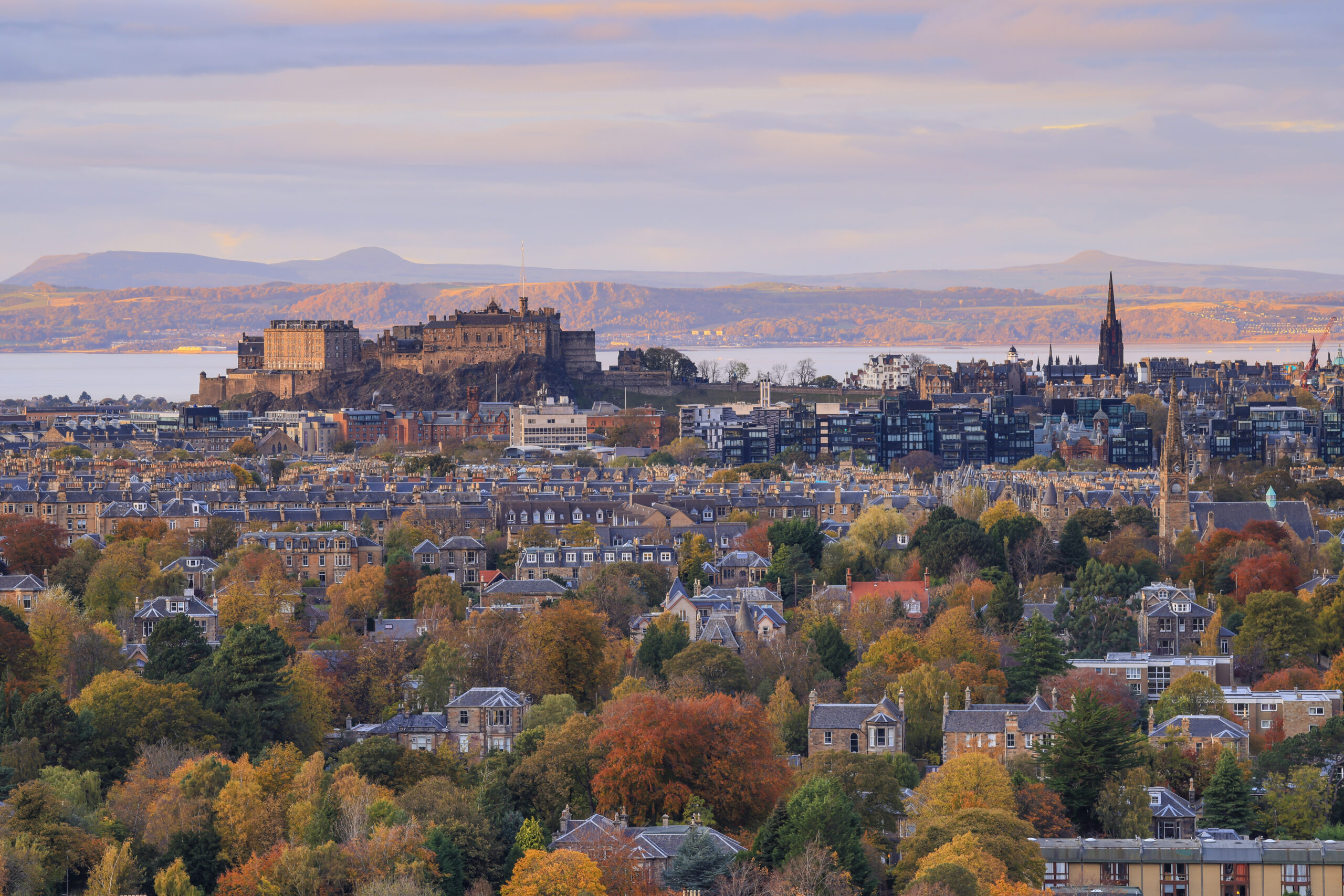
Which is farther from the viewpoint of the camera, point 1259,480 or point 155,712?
point 1259,480

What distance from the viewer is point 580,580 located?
247 ft

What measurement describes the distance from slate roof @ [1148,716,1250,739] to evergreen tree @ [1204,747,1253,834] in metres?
4.43

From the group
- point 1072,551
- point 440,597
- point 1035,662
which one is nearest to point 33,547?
point 440,597

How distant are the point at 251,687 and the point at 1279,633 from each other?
2928 centimetres

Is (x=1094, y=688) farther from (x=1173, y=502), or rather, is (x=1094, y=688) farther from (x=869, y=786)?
(x=1173, y=502)

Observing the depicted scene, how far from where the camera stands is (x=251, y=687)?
51344 millimetres

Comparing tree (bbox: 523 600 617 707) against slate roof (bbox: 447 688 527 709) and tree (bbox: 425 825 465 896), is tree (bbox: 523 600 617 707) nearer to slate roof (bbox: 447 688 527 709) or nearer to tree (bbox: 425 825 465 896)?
slate roof (bbox: 447 688 527 709)

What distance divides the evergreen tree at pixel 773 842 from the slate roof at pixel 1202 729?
12736mm

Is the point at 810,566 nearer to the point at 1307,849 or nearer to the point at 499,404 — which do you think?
the point at 1307,849

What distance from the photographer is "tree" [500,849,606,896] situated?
3734cm

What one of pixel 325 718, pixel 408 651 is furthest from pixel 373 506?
pixel 325 718

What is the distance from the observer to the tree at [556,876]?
37344mm

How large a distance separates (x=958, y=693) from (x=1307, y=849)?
13.1 metres

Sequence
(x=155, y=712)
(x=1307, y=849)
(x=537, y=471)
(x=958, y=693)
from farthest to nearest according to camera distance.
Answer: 1. (x=537, y=471)
2. (x=958, y=693)
3. (x=155, y=712)
4. (x=1307, y=849)
